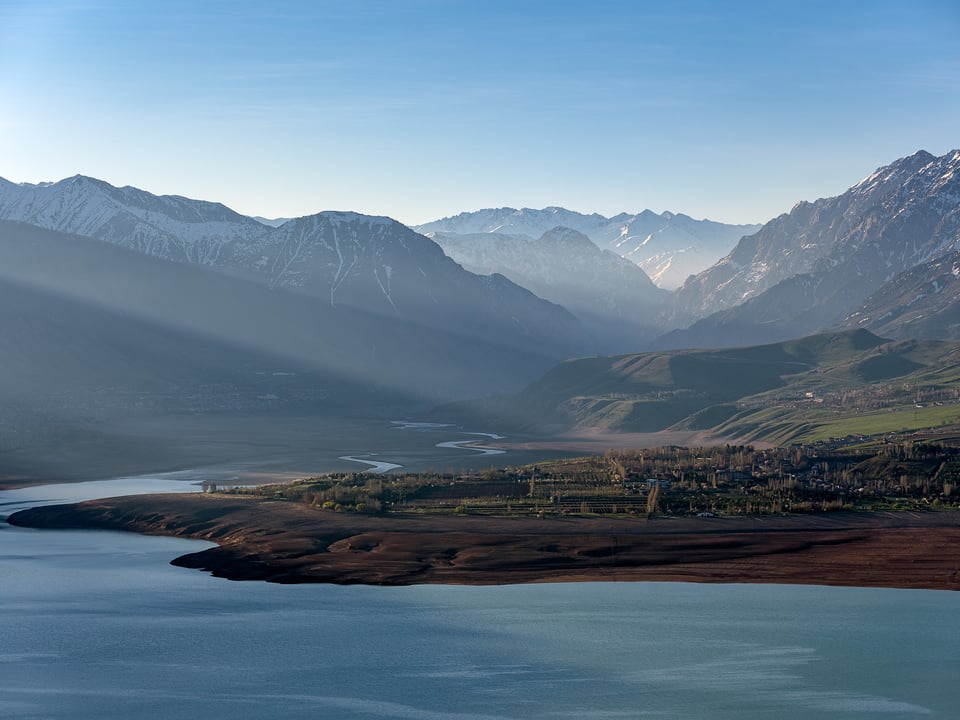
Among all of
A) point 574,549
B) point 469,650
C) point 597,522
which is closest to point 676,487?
point 597,522

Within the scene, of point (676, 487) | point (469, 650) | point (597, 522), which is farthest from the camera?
point (676, 487)

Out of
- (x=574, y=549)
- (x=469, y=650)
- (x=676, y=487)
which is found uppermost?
(x=676, y=487)

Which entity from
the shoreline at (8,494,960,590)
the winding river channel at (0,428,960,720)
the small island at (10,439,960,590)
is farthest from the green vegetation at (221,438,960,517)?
the winding river channel at (0,428,960,720)

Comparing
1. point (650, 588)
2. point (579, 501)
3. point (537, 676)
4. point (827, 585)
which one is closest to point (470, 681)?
point (537, 676)

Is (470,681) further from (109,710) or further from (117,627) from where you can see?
(117,627)

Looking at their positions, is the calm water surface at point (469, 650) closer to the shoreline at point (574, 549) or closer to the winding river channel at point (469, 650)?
the winding river channel at point (469, 650)

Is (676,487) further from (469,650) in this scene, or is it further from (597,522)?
(469,650)
